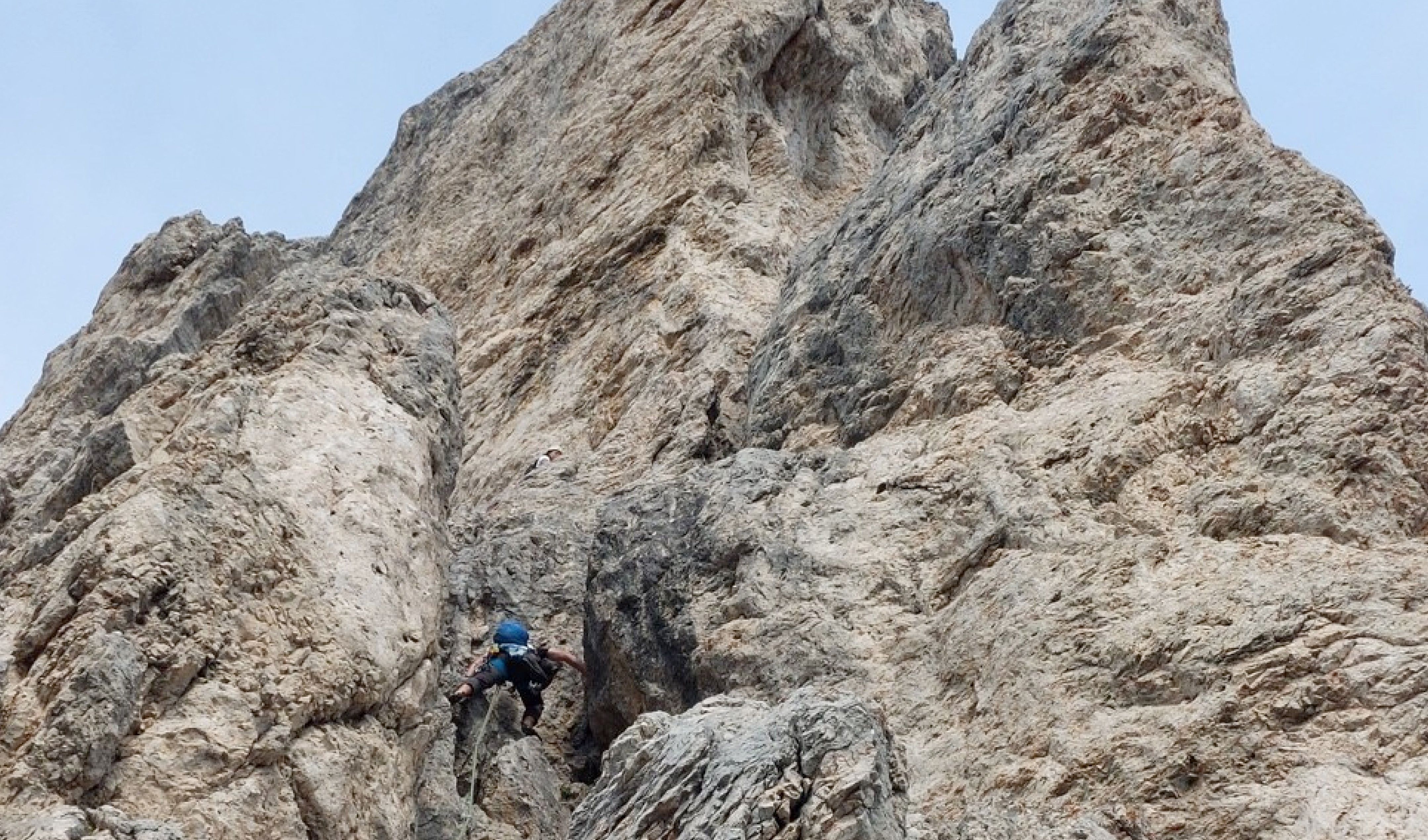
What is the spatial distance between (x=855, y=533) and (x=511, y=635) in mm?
3438

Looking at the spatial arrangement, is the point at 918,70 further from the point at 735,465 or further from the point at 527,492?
the point at 735,465

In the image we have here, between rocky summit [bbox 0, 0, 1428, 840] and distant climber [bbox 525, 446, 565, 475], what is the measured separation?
7.8 inches

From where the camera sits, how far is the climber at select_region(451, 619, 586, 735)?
17094 mm

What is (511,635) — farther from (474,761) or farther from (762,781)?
(762,781)

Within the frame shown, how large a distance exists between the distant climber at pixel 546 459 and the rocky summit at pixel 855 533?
199mm

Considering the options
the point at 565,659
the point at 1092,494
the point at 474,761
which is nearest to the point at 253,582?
the point at 474,761

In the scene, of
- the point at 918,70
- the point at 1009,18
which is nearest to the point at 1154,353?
the point at 1009,18

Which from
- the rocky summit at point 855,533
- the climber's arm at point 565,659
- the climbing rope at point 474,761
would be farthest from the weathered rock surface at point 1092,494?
the climbing rope at point 474,761

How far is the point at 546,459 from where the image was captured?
22.8 meters

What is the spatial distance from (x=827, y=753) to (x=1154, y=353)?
705cm

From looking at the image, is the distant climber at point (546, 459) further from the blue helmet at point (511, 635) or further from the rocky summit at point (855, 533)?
the blue helmet at point (511, 635)

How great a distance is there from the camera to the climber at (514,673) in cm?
1709

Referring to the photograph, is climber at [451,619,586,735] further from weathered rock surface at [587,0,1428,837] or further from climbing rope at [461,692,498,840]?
weathered rock surface at [587,0,1428,837]

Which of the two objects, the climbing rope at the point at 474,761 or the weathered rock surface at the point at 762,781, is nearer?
the weathered rock surface at the point at 762,781
